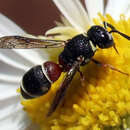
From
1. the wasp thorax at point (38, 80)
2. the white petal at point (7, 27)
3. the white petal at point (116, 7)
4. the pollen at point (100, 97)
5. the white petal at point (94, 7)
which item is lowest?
the pollen at point (100, 97)

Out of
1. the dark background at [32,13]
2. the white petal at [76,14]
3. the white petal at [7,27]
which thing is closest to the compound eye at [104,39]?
the white petal at [76,14]

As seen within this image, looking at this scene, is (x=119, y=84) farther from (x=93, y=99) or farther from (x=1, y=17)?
(x=1, y=17)

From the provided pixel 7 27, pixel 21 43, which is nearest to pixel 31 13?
pixel 7 27

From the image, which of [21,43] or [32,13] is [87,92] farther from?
[32,13]

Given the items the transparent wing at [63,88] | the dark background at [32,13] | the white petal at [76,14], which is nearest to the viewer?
the transparent wing at [63,88]

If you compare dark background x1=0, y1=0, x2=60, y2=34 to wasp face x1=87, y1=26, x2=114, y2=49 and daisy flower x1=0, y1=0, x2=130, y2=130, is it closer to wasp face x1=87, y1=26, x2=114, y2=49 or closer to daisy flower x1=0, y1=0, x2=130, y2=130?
daisy flower x1=0, y1=0, x2=130, y2=130

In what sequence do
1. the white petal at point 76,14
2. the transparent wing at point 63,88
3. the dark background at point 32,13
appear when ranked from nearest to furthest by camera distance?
the transparent wing at point 63,88 → the white petal at point 76,14 → the dark background at point 32,13

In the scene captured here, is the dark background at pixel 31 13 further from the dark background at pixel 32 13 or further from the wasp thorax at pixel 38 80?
the wasp thorax at pixel 38 80

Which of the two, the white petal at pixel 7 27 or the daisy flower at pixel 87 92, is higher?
the white petal at pixel 7 27

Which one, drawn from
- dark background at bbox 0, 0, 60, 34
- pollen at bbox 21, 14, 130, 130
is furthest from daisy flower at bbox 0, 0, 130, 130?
dark background at bbox 0, 0, 60, 34
